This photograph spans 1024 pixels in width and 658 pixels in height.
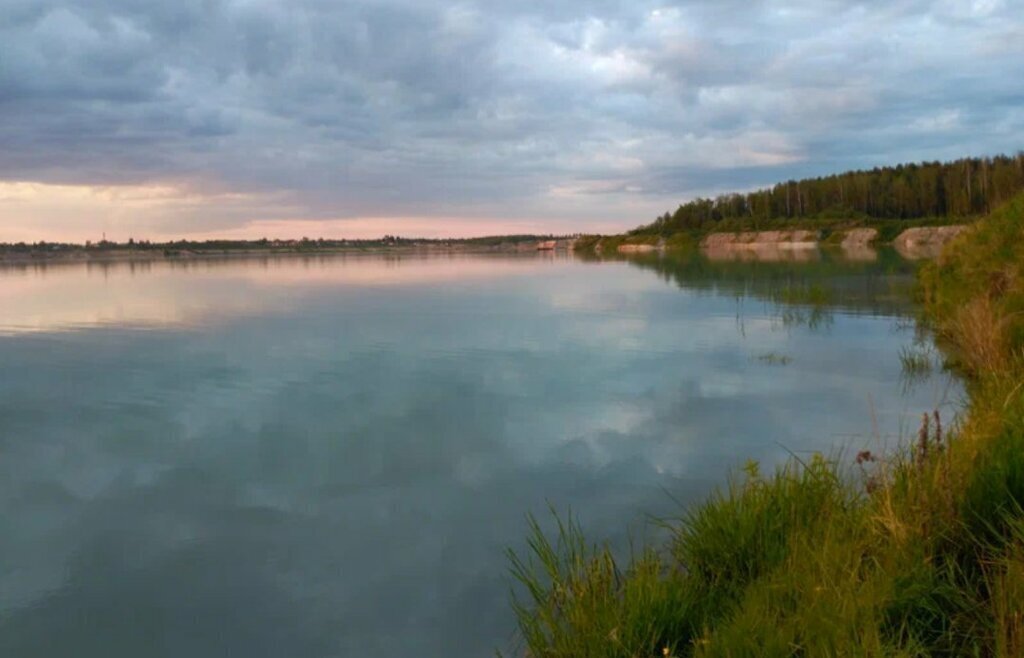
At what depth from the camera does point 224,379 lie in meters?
13.9

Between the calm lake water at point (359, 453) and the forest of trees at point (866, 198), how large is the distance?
83161mm

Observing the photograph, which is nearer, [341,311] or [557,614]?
[557,614]

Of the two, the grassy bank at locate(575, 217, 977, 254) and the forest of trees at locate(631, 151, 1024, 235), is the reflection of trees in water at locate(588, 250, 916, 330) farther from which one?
the forest of trees at locate(631, 151, 1024, 235)

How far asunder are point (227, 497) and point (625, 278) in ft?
121

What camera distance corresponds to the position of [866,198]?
108875 mm

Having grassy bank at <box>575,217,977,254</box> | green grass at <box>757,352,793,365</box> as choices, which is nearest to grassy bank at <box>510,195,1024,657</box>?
green grass at <box>757,352,793,365</box>

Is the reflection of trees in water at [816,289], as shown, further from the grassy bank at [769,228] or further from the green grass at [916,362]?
the grassy bank at [769,228]

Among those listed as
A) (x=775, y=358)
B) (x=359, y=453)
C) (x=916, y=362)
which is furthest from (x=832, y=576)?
(x=775, y=358)

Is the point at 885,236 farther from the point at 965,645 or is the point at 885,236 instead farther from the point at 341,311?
the point at 965,645

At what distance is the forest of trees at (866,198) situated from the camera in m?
98.0

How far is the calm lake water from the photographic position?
5.68 meters

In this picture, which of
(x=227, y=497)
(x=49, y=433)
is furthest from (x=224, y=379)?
(x=227, y=497)

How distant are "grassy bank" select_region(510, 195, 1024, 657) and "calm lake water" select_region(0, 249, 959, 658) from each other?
1.07m

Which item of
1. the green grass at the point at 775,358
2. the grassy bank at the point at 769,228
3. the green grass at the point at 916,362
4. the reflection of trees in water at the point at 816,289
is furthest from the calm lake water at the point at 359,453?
the grassy bank at the point at 769,228
